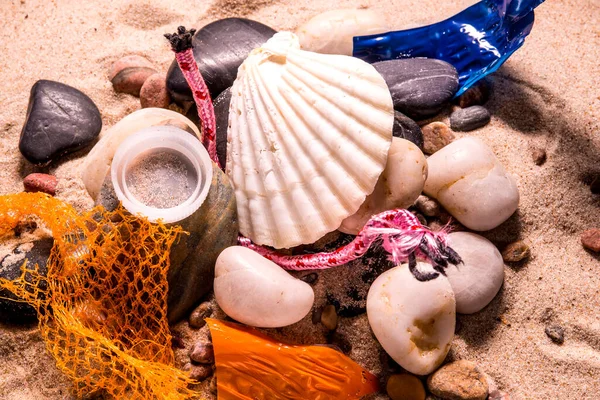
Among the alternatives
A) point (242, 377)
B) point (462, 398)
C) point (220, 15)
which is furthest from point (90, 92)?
point (462, 398)

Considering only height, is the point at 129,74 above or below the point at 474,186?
above

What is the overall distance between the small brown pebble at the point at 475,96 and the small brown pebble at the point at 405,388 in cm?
115

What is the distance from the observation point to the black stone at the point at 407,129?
2.25 m

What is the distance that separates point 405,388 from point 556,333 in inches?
22.1

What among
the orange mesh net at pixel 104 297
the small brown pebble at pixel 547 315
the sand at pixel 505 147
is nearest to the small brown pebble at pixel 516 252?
the sand at pixel 505 147

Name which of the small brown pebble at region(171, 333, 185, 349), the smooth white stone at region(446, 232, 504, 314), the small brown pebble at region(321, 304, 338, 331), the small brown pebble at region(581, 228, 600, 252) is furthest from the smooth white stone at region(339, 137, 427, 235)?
the small brown pebble at region(171, 333, 185, 349)

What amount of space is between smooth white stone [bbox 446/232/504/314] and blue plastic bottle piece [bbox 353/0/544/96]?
2.38ft

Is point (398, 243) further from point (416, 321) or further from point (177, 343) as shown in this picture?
point (177, 343)

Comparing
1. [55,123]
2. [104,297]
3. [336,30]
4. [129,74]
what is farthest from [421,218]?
[55,123]

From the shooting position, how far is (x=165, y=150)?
1.96 m

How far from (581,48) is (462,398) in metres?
1.62

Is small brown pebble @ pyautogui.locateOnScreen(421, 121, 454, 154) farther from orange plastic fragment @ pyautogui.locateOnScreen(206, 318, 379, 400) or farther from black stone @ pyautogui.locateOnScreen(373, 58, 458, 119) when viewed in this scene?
orange plastic fragment @ pyautogui.locateOnScreen(206, 318, 379, 400)

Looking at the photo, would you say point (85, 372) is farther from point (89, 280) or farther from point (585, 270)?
point (585, 270)

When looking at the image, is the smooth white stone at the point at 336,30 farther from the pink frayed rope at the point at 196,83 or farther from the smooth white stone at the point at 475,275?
the smooth white stone at the point at 475,275
